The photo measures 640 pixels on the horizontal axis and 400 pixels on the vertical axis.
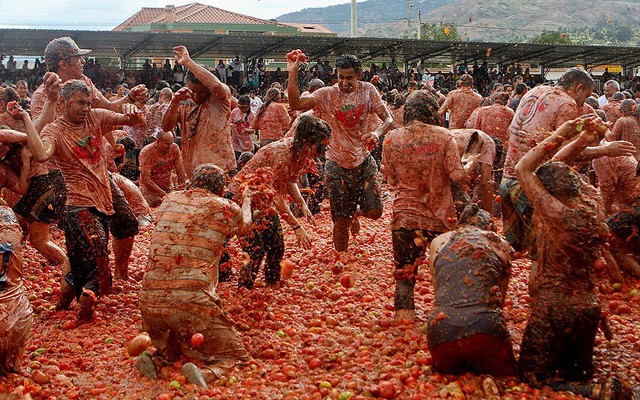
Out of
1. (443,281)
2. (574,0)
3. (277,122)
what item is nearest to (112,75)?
(277,122)

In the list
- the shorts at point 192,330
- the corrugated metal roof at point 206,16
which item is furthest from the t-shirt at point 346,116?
the corrugated metal roof at point 206,16

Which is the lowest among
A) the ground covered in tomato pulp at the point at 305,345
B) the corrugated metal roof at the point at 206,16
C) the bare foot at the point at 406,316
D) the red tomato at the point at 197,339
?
the ground covered in tomato pulp at the point at 305,345

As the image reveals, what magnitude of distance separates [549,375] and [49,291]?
5.28 metres

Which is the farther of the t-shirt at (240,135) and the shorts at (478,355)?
the t-shirt at (240,135)

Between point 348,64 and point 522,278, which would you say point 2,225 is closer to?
point 348,64

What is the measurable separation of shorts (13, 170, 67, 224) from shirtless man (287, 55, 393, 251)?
2989mm

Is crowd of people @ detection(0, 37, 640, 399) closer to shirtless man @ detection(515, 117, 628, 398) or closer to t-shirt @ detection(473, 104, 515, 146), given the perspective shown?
shirtless man @ detection(515, 117, 628, 398)

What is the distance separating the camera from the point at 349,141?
7.89 m

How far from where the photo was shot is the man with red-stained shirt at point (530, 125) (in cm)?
639

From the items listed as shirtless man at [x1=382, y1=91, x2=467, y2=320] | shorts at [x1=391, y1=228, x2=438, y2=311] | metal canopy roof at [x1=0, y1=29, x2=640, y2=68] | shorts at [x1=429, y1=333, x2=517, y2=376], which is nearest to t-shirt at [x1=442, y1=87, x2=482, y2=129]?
shirtless man at [x1=382, y1=91, x2=467, y2=320]

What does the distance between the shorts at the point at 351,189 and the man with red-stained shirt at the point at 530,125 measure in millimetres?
1657

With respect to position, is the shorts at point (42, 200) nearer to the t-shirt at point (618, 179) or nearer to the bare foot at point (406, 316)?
the bare foot at point (406, 316)

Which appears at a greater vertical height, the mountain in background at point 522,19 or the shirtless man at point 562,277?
the mountain in background at point 522,19

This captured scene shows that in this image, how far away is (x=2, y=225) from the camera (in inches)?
189
